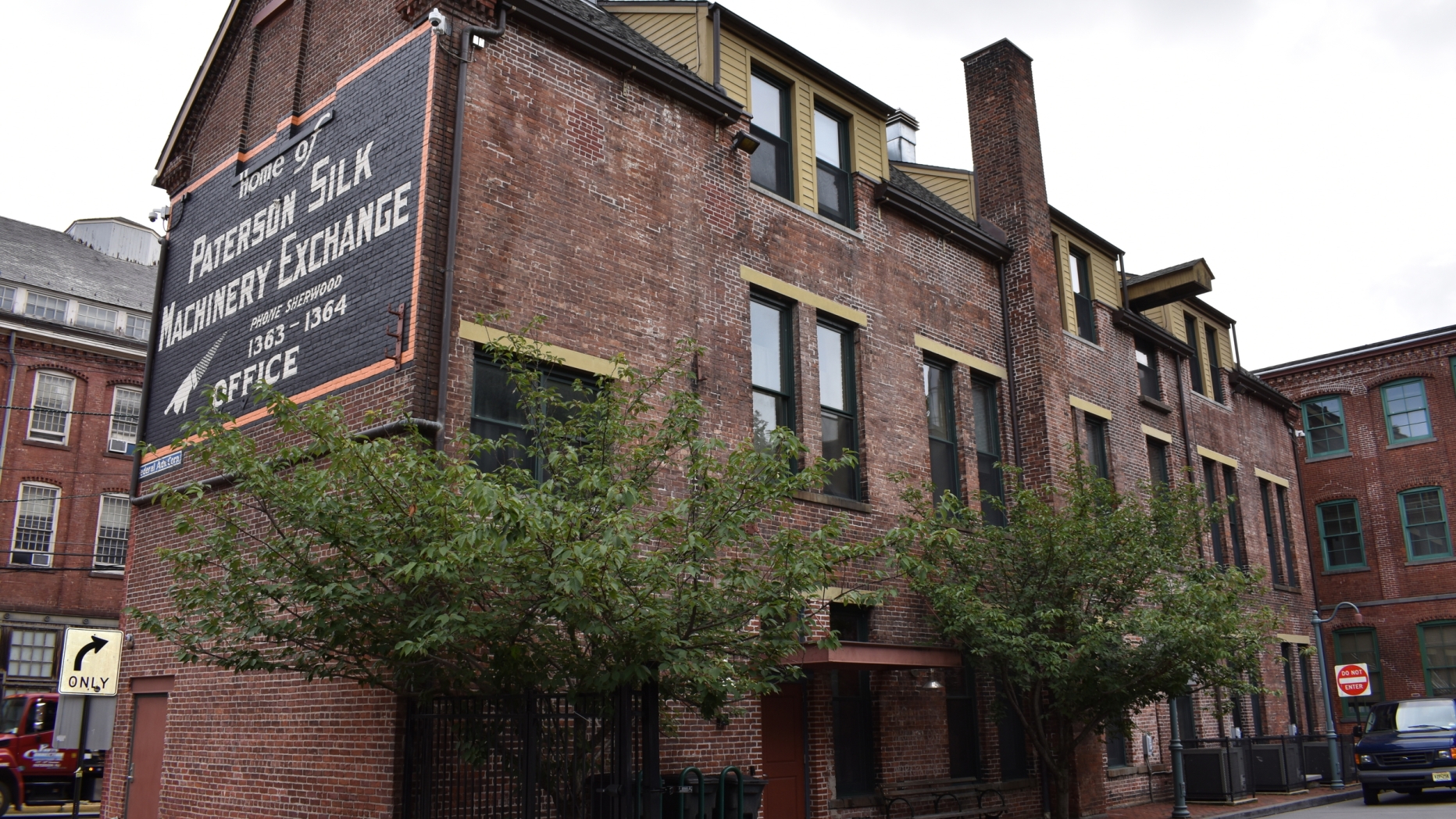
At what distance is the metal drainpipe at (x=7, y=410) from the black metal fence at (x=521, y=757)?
28.9 m

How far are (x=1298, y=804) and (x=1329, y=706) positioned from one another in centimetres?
856

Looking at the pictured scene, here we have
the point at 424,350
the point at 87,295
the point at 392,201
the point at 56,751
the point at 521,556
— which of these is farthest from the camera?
the point at 87,295

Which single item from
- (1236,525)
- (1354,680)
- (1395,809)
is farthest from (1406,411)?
(1395,809)

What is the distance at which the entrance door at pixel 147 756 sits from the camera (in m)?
13.4

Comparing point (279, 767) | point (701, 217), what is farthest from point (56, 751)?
point (701, 217)

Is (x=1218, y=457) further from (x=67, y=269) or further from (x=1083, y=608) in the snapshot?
(x=67, y=269)

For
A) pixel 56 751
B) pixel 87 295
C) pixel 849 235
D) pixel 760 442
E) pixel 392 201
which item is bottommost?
pixel 56 751

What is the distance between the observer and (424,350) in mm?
10836

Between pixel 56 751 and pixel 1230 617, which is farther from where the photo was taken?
pixel 56 751

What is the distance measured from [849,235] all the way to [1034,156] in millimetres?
5670

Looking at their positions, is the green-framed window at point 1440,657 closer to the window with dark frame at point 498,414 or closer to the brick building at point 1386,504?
the brick building at point 1386,504

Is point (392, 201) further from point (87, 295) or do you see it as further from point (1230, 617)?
point (87, 295)

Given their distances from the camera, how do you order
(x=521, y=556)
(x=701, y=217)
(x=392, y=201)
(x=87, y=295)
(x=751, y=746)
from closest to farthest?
(x=521, y=556) < (x=392, y=201) < (x=751, y=746) < (x=701, y=217) < (x=87, y=295)

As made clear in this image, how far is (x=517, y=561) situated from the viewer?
7891 mm
